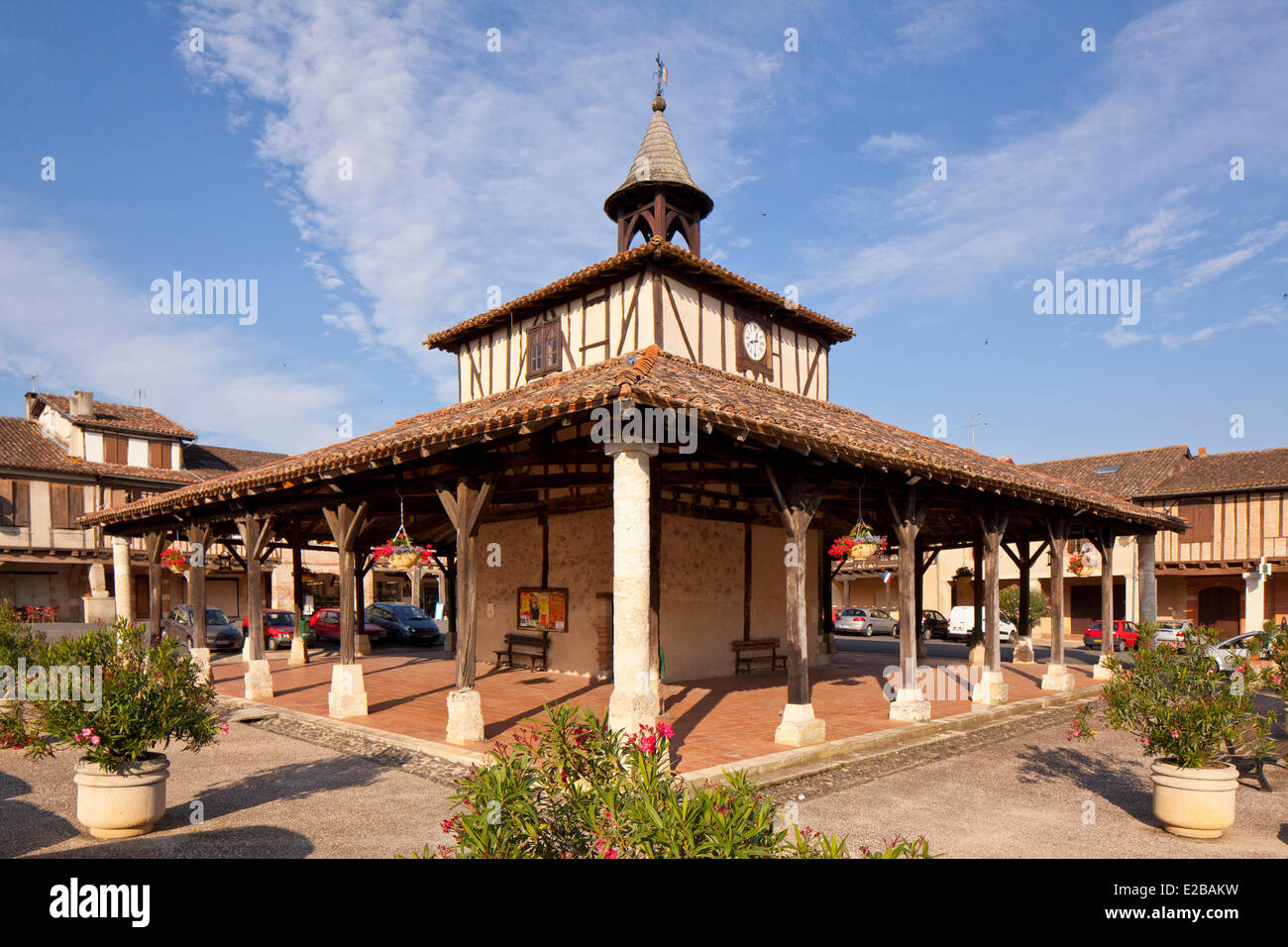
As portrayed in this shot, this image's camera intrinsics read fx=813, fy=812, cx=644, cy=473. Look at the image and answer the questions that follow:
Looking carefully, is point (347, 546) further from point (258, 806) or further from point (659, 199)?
point (659, 199)

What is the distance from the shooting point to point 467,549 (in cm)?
925

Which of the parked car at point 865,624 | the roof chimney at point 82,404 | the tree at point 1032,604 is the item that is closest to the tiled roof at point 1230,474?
the tree at point 1032,604

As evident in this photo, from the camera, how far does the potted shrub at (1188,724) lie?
637 cm

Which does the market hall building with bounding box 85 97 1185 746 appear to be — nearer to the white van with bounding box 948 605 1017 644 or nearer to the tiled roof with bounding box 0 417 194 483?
the white van with bounding box 948 605 1017 644

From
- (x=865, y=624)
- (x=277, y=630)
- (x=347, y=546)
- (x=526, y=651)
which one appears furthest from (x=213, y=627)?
(x=865, y=624)

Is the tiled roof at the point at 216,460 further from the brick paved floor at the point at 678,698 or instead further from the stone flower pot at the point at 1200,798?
the stone flower pot at the point at 1200,798

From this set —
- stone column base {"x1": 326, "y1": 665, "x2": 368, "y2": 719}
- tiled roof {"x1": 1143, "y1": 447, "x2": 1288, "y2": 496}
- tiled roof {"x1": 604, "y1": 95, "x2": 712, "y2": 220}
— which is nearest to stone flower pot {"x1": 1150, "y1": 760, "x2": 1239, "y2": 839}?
stone column base {"x1": 326, "y1": 665, "x2": 368, "y2": 719}

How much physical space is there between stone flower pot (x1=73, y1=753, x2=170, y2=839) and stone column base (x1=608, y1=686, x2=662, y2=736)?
3714 mm

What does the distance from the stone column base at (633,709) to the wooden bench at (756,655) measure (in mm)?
8120

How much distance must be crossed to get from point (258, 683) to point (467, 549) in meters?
6.42

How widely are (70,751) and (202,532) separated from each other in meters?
5.86
